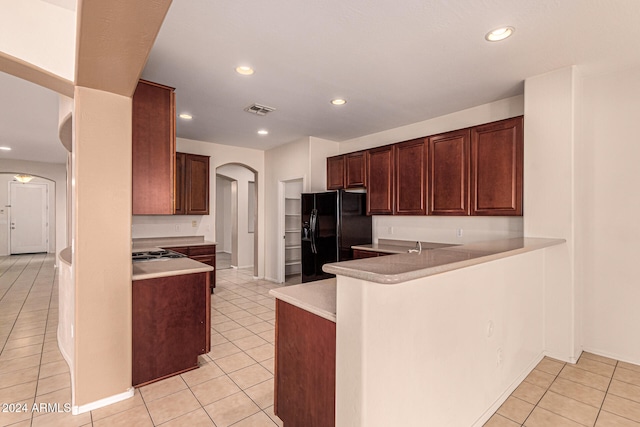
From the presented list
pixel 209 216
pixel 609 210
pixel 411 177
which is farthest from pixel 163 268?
pixel 609 210

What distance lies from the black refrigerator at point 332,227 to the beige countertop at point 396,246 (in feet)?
0.70

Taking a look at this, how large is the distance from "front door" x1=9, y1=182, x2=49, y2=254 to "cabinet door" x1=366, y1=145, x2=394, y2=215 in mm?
10779

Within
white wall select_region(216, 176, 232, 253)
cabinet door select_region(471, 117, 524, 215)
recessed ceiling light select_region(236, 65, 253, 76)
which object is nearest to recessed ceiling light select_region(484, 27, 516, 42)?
cabinet door select_region(471, 117, 524, 215)

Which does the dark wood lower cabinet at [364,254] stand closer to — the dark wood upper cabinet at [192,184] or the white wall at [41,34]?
the dark wood upper cabinet at [192,184]

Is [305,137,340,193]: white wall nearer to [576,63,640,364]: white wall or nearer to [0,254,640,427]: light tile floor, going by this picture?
[0,254,640,427]: light tile floor

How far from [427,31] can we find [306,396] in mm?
2444

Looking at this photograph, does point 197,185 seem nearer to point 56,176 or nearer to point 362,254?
point 362,254

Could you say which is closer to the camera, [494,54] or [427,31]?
[427,31]

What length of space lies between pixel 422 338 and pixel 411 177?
2908mm

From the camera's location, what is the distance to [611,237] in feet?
9.07

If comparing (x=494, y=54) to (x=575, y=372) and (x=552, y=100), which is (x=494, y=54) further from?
(x=575, y=372)

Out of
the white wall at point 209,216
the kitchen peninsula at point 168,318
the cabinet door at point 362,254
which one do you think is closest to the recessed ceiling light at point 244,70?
the kitchen peninsula at point 168,318

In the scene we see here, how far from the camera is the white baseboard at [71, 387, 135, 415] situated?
198cm

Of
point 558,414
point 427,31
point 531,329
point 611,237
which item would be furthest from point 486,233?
point 427,31
